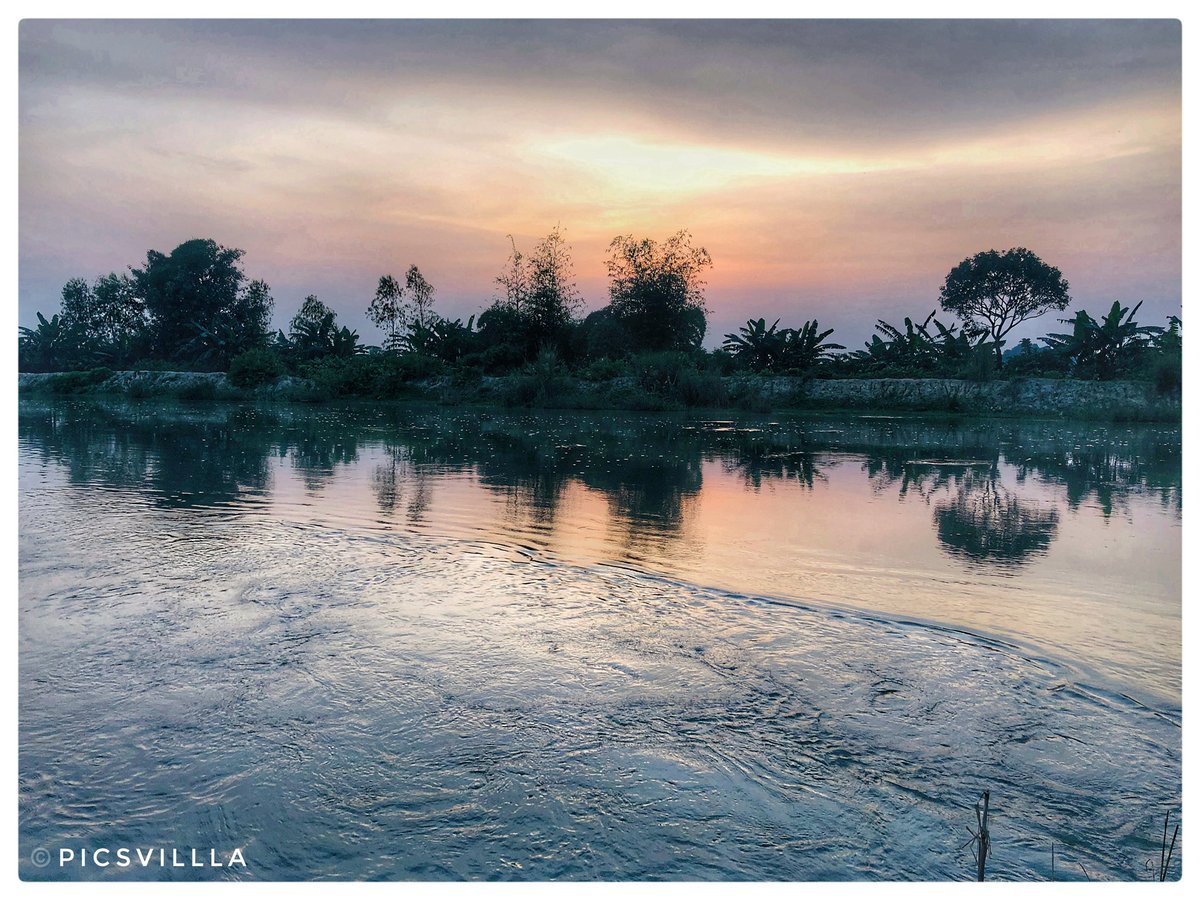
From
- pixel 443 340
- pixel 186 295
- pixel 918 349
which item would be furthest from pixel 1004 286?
pixel 186 295

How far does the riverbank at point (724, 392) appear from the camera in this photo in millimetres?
30609

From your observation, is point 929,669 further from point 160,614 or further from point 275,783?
point 160,614

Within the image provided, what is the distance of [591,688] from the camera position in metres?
4.31

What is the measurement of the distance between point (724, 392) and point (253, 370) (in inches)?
909

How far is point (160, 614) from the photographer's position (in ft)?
17.6

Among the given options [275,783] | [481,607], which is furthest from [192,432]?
[275,783]

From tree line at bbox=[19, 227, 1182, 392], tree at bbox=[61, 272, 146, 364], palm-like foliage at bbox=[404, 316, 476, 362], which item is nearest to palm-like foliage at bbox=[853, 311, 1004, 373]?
tree line at bbox=[19, 227, 1182, 392]

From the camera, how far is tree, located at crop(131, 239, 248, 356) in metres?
49.8

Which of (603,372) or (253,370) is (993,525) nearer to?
(603,372)

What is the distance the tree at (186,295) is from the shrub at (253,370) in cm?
956

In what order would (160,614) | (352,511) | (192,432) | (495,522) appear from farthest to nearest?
1. (192,432)
2. (352,511)
3. (495,522)
4. (160,614)

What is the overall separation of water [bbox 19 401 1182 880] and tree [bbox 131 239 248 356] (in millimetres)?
44351

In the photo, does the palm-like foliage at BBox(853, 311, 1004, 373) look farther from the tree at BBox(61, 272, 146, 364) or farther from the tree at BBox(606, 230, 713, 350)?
the tree at BBox(61, 272, 146, 364)
